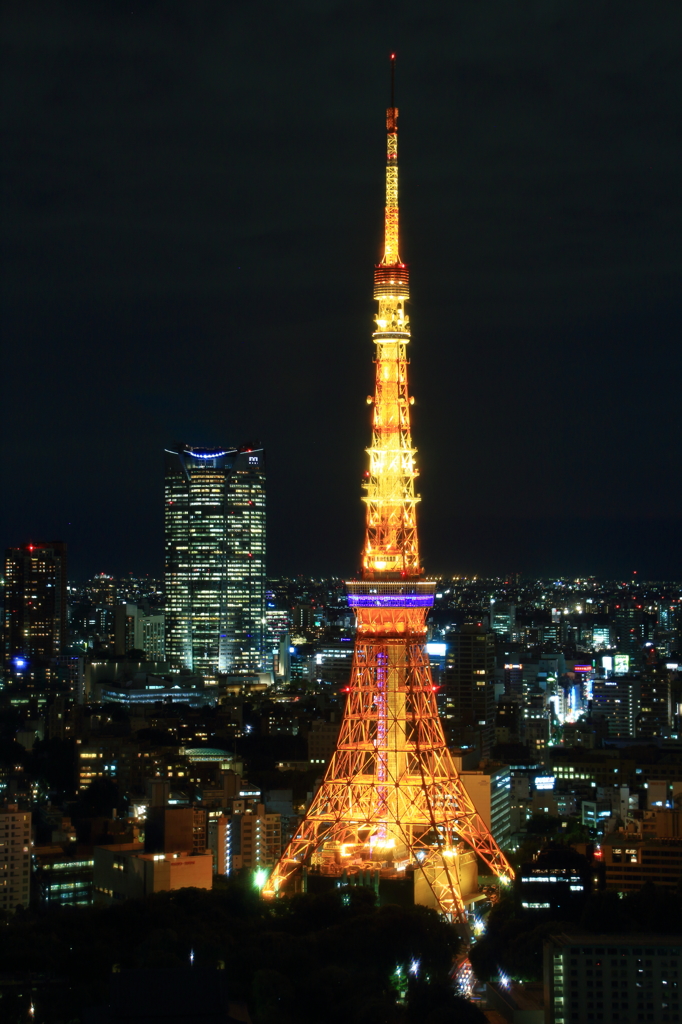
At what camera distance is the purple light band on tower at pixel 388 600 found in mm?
21953

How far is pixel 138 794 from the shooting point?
3091cm

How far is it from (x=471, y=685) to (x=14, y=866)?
21.8 m

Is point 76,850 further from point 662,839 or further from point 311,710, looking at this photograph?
point 311,710

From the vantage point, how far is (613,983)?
16.0 meters

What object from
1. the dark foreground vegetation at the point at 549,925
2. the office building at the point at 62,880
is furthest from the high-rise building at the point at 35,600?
the dark foreground vegetation at the point at 549,925

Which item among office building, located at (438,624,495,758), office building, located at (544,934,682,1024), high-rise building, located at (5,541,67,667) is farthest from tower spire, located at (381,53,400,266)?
high-rise building, located at (5,541,67,667)

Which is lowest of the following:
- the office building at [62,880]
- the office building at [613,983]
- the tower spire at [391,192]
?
the office building at [613,983]

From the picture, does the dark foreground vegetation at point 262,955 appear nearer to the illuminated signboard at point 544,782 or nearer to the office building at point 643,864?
the office building at point 643,864

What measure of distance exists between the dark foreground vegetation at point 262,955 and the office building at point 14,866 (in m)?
2.89

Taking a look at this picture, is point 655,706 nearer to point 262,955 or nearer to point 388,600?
point 388,600

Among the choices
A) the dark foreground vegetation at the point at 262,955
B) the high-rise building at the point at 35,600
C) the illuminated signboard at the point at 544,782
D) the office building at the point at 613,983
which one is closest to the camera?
the office building at the point at 613,983

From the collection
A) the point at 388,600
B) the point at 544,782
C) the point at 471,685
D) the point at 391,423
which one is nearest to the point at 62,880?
the point at 388,600

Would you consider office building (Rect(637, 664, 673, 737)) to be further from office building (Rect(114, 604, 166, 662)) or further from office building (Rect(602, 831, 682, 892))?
office building (Rect(602, 831, 682, 892))

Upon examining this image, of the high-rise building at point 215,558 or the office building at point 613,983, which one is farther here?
the high-rise building at point 215,558
